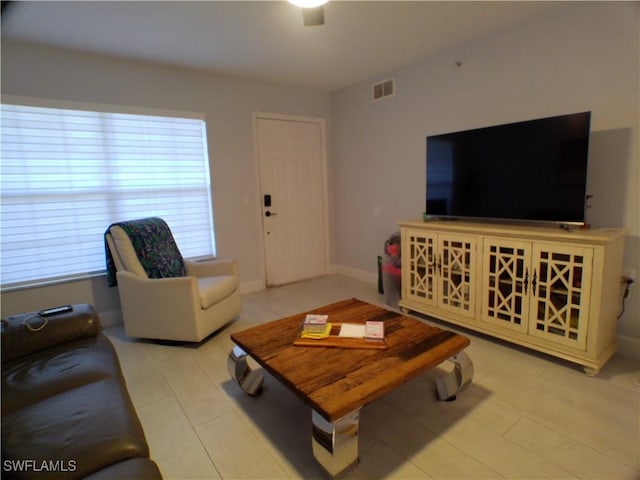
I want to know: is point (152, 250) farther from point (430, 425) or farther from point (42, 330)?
point (430, 425)

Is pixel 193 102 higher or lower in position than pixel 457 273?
higher

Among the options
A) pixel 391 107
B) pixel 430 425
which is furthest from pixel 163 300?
pixel 391 107

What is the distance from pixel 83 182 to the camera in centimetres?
308

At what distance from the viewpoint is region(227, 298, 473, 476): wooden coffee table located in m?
1.38

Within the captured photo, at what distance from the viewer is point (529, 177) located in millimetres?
2477

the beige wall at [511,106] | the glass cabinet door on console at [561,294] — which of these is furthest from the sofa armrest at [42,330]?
the beige wall at [511,106]

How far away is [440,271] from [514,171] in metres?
0.94

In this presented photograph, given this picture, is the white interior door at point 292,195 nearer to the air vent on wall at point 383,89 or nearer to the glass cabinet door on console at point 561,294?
the air vent on wall at point 383,89

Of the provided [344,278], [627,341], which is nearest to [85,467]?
[627,341]

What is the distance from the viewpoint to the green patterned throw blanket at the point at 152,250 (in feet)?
9.53

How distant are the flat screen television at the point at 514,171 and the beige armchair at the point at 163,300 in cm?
209

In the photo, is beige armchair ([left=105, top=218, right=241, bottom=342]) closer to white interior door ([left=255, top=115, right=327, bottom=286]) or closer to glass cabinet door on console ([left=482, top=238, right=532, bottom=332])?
white interior door ([left=255, top=115, right=327, bottom=286])

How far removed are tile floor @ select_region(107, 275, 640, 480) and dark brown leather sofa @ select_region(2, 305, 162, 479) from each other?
1.63ft

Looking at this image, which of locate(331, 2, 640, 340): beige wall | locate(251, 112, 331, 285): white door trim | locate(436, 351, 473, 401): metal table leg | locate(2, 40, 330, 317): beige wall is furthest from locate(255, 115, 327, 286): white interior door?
locate(436, 351, 473, 401): metal table leg
